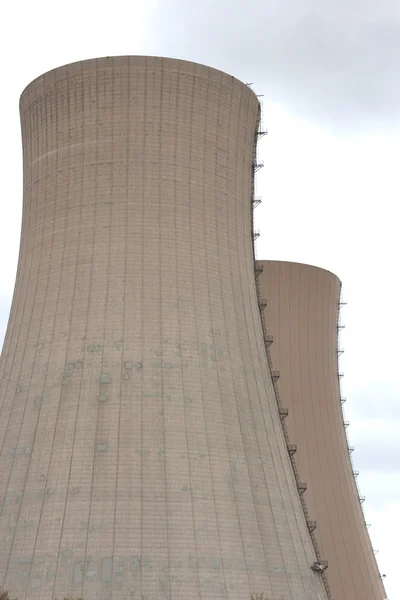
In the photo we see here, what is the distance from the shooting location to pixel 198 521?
15.9 m

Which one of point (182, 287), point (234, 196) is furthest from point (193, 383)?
point (234, 196)

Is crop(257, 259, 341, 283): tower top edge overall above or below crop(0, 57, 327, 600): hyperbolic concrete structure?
above

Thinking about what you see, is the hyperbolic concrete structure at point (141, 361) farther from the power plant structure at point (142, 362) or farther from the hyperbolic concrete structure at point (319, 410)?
the hyperbolic concrete structure at point (319, 410)

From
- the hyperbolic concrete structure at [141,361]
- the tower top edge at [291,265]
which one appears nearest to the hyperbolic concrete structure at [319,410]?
the tower top edge at [291,265]

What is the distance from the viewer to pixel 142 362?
1702cm

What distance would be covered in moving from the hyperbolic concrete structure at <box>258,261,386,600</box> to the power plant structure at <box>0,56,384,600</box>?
6.49 metres

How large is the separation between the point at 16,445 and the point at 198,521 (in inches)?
143

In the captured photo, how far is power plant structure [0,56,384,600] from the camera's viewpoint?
1575 centimetres

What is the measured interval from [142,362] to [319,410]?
1106 cm

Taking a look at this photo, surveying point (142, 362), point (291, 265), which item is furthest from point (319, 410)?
point (142, 362)

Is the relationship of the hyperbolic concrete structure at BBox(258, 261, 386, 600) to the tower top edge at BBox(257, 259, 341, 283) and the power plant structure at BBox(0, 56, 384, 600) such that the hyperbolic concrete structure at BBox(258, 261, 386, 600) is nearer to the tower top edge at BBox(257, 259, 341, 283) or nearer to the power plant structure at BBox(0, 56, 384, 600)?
the tower top edge at BBox(257, 259, 341, 283)

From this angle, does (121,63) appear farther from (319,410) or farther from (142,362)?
(319,410)

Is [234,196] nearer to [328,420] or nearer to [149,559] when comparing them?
[149,559]

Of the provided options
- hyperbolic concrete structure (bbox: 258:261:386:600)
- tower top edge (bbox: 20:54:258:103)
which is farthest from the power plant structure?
hyperbolic concrete structure (bbox: 258:261:386:600)
